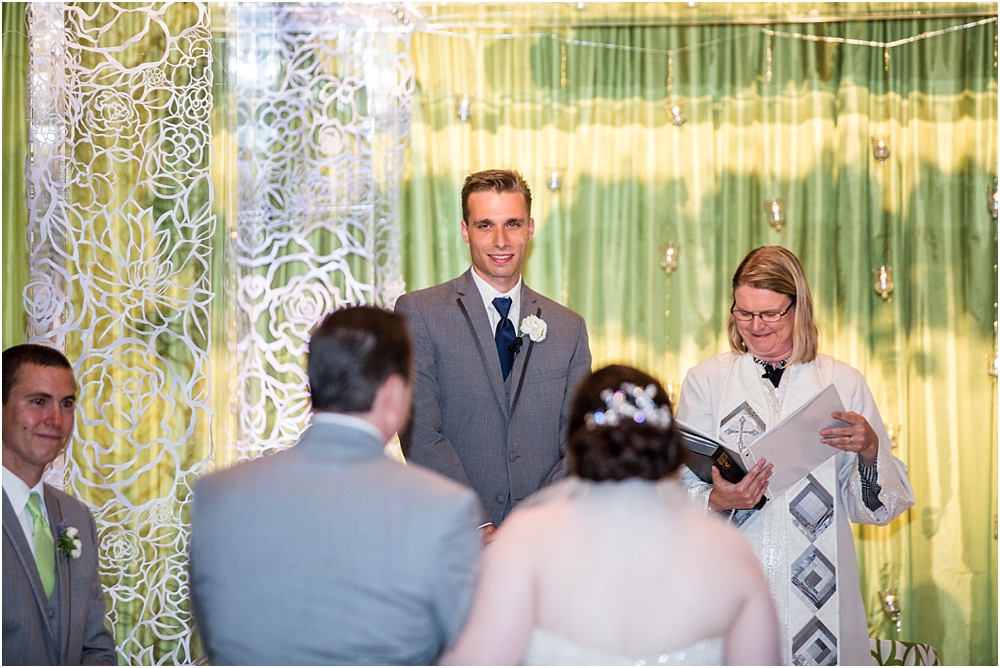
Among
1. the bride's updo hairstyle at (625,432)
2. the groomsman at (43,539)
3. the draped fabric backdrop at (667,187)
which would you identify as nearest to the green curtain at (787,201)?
the draped fabric backdrop at (667,187)

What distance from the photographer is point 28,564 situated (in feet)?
8.40

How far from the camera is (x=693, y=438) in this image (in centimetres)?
300

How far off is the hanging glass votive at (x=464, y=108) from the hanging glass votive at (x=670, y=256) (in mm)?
1160

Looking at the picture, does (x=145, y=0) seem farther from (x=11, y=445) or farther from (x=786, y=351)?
(x=786, y=351)

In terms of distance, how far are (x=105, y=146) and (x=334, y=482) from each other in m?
2.77

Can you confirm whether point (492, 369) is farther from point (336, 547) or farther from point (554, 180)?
point (554, 180)

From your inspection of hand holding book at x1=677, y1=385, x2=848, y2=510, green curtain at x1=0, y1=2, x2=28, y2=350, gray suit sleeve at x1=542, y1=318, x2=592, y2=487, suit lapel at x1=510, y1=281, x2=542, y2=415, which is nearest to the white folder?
hand holding book at x1=677, y1=385, x2=848, y2=510

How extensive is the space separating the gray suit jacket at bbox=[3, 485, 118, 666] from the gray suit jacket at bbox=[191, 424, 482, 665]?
3.04 ft

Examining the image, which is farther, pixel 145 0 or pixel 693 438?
pixel 145 0

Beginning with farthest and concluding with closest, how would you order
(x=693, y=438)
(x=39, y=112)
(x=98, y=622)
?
(x=39, y=112)
(x=693, y=438)
(x=98, y=622)

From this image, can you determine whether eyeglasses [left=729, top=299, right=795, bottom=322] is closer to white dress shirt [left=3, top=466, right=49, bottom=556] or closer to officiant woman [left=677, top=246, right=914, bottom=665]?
officiant woman [left=677, top=246, right=914, bottom=665]

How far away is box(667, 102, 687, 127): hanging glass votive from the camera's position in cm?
489

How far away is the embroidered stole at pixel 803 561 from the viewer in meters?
3.12

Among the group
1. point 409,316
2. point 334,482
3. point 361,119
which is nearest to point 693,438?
point 409,316
